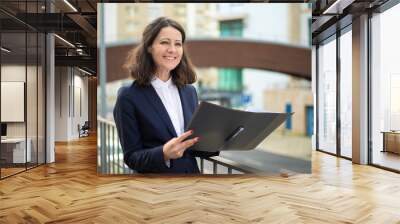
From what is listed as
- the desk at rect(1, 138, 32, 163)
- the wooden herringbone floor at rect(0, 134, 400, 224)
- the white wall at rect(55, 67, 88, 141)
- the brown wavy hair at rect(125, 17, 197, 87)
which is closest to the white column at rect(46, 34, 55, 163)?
the desk at rect(1, 138, 32, 163)

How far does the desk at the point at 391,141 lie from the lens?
255 inches

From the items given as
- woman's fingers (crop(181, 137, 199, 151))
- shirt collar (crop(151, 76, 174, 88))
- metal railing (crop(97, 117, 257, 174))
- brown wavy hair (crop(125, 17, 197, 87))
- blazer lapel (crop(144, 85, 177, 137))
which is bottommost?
metal railing (crop(97, 117, 257, 174))

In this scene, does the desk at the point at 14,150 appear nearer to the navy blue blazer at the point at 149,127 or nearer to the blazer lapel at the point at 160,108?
the navy blue blazer at the point at 149,127

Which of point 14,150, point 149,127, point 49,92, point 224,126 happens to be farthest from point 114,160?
point 49,92

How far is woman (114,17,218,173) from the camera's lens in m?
4.29

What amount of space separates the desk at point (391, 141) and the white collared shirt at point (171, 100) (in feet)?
12.6

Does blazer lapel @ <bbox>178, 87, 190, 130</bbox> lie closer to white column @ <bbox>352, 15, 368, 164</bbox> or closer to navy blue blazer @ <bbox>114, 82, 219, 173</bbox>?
navy blue blazer @ <bbox>114, 82, 219, 173</bbox>

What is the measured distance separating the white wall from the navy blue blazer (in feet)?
32.1

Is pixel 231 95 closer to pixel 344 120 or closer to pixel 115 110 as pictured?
pixel 115 110

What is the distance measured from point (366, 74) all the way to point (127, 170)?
Result: 4.69 metres

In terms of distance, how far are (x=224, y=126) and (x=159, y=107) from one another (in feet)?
2.62

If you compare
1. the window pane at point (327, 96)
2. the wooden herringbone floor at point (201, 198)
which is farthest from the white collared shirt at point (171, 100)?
the window pane at point (327, 96)

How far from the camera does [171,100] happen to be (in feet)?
14.3

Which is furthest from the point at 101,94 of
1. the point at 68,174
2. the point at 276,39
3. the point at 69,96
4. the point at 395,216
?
the point at 69,96
